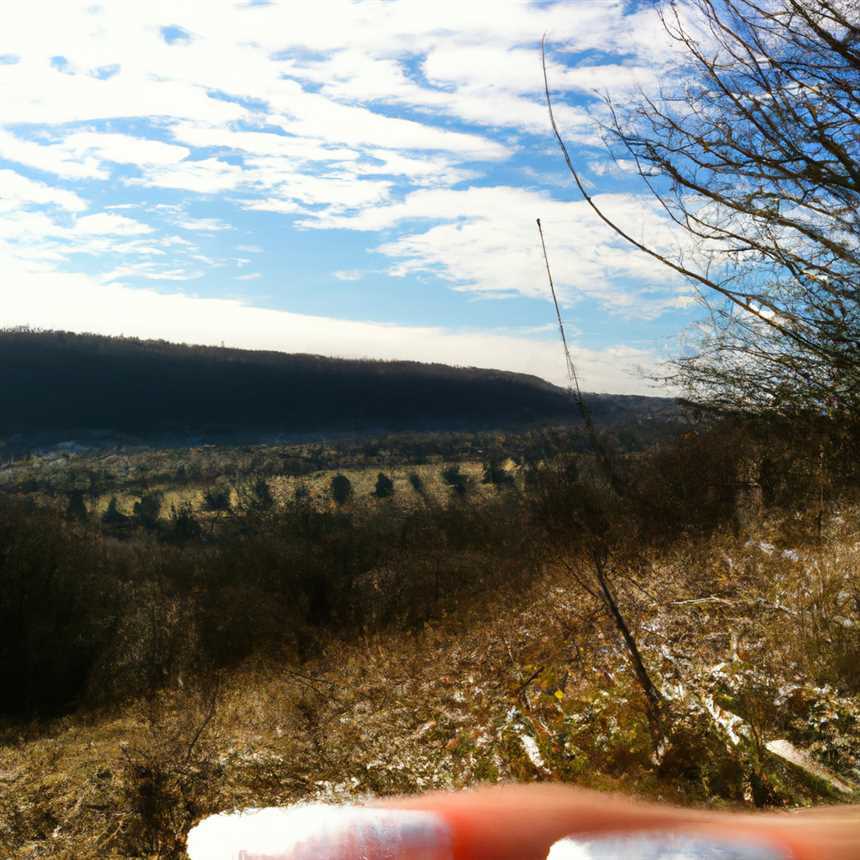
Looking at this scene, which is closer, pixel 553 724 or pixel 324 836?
pixel 324 836

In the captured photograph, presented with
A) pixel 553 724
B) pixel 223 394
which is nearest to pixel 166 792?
pixel 553 724

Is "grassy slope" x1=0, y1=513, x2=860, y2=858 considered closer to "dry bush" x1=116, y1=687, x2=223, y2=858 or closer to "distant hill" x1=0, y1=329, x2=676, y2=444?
"dry bush" x1=116, y1=687, x2=223, y2=858

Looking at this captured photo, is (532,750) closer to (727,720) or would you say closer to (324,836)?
(727,720)

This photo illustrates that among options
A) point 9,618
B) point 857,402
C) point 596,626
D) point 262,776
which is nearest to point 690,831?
point 262,776

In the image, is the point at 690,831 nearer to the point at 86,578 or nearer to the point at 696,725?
the point at 696,725

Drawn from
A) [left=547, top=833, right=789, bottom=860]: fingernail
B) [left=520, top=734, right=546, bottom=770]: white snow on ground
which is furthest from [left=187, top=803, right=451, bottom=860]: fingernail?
[left=520, top=734, right=546, bottom=770]: white snow on ground

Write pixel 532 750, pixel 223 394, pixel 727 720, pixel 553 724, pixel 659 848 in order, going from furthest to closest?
pixel 223 394 → pixel 553 724 → pixel 532 750 → pixel 727 720 → pixel 659 848

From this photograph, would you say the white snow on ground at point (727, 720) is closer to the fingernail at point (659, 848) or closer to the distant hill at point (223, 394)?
the fingernail at point (659, 848)
